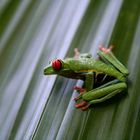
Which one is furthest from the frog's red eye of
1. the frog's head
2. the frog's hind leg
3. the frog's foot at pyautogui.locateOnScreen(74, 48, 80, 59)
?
the frog's hind leg

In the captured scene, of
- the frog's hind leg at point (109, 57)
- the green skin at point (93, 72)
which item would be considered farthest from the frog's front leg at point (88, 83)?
the frog's hind leg at point (109, 57)

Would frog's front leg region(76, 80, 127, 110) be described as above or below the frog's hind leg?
below

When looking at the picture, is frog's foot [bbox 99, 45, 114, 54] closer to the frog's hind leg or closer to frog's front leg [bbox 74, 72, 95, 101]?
the frog's hind leg

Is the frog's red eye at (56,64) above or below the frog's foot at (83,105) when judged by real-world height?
above

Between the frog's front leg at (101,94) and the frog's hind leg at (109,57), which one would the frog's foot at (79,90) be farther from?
the frog's hind leg at (109,57)

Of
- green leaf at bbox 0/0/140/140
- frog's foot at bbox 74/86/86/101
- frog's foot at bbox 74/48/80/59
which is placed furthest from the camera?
frog's foot at bbox 74/48/80/59

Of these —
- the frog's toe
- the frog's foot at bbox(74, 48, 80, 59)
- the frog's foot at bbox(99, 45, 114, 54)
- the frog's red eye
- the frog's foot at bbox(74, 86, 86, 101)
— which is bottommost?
the frog's toe
